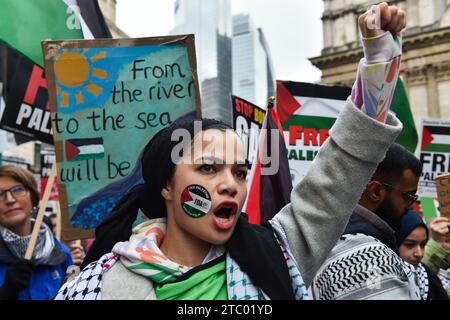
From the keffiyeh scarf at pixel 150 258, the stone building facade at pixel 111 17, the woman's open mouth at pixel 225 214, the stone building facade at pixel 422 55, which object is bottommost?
the keffiyeh scarf at pixel 150 258

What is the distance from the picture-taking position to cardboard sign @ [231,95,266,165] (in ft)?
18.0

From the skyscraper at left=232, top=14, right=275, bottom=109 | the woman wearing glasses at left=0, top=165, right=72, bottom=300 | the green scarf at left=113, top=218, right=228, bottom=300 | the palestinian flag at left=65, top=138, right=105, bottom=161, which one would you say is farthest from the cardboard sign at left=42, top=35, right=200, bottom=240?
the skyscraper at left=232, top=14, right=275, bottom=109

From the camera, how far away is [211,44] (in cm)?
12731

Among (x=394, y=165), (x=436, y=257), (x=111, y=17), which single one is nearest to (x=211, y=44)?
(x=111, y=17)

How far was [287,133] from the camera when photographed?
17.3ft

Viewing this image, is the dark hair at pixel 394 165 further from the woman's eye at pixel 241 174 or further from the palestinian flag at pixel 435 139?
the palestinian flag at pixel 435 139

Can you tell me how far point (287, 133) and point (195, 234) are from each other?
368 centimetres

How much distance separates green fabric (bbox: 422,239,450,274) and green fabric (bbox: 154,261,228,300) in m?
2.72

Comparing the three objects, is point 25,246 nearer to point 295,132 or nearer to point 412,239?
point 412,239

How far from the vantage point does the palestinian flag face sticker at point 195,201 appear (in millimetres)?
1680

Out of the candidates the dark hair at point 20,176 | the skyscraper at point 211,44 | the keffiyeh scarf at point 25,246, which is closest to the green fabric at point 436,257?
the keffiyeh scarf at point 25,246

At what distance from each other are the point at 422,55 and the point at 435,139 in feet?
73.6
